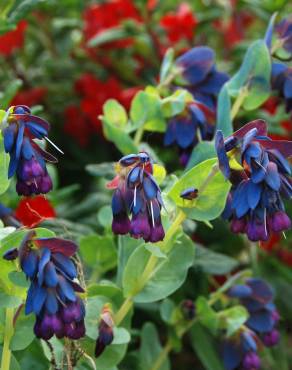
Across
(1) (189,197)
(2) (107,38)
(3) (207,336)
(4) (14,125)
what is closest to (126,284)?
(1) (189,197)

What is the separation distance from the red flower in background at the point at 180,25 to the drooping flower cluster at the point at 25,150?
34.5 inches

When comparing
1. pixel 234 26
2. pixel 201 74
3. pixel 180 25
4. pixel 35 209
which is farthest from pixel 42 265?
pixel 234 26

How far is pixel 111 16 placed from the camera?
1.70m

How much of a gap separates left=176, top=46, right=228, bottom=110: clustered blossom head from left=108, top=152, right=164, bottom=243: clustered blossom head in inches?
15.4

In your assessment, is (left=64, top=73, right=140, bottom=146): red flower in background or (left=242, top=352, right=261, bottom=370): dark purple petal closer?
(left=242, top=352, right=261, bottom=370): dark purple petal

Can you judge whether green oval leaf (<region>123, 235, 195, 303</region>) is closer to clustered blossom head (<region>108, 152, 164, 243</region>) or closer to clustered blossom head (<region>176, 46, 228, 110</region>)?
clustered blossom head (<region>108, 152, 164, 243</region>)

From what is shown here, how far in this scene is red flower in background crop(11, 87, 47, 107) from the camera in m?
1.59

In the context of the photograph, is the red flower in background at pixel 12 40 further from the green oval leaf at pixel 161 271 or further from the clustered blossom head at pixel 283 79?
the green oval leaf at pixel 161 271

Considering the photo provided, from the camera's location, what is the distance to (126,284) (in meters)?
0.96

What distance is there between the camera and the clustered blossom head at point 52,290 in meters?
0.77

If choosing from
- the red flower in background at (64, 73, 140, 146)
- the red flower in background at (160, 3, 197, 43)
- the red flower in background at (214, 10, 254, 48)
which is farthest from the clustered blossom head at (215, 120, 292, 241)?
the red flower in background at (214, 10, 254, 48)

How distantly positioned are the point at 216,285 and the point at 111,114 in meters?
0.39

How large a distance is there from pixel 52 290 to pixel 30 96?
0.89m

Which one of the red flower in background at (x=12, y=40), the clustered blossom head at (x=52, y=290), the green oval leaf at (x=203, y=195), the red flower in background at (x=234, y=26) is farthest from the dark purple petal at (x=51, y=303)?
the red flower in background at (x=234, y=26)
